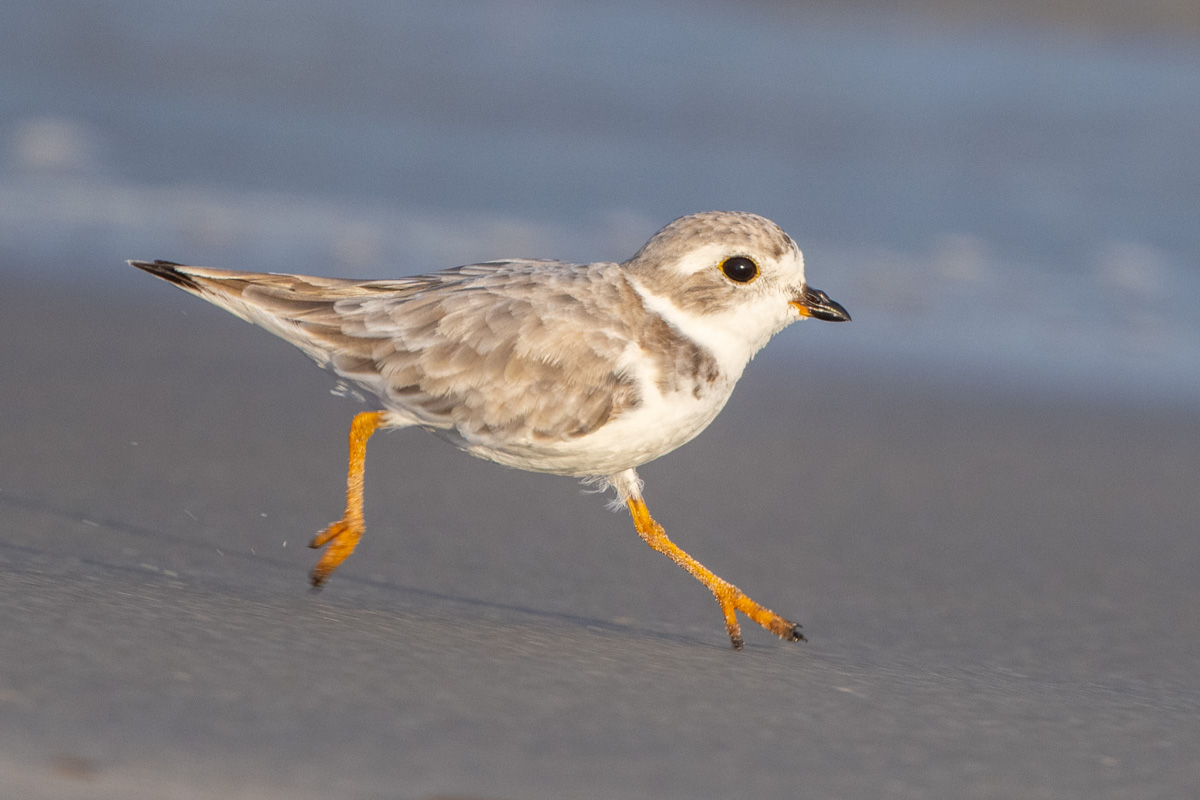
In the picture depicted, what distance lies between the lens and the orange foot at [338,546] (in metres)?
4.18

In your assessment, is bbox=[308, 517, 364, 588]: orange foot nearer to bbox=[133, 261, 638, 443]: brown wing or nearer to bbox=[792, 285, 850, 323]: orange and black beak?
bbox=[133, 261, 638, 443]: brown wing

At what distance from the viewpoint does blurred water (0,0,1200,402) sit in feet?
28.8

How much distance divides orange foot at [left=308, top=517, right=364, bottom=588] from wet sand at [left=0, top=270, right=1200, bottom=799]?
63mm

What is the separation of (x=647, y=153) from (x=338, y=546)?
8.36 m

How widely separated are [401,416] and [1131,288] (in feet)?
20.2

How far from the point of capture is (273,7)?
54.9 ft

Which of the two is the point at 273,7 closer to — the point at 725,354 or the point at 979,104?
the point at 979,104

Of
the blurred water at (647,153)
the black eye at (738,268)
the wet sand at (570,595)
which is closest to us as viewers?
the wet sand at (570,595)

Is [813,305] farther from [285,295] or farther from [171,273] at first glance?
[171,273]

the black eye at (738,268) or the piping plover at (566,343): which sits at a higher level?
the black eye at (738,268)

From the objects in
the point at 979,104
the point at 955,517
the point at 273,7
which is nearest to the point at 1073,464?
the point at 955,517

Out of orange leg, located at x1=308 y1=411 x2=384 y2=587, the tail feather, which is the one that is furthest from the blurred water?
orange leg, located at x1=308 y1=411 x2=384 y2=587

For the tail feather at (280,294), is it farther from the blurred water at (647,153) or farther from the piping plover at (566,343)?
the blurred water at (647,153)

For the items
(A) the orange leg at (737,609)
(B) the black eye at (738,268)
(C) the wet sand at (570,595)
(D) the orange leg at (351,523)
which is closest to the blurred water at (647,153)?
(C) the wet sand at (570,595)
